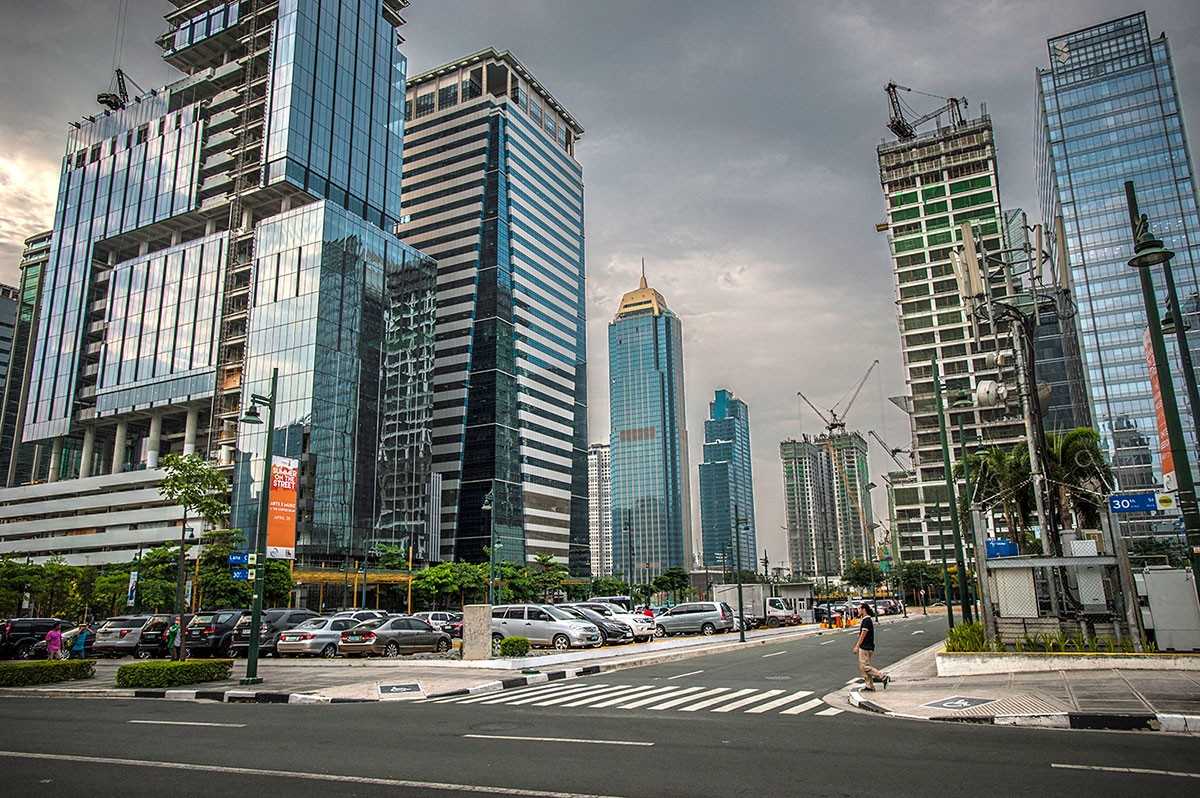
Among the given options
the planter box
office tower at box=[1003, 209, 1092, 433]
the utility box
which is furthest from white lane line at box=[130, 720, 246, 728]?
office tower at box=[1003, 209, 1092, 433]

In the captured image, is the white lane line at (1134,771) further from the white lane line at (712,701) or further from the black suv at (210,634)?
the black suv at (210,634)

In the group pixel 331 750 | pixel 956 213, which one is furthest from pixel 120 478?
pixel 956 213

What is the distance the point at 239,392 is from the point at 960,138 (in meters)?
115

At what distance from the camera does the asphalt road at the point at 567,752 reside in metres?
7.86

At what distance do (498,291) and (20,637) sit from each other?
10555 cm

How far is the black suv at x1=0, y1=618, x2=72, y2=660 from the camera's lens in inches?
1273

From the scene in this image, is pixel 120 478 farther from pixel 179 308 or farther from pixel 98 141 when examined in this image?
pixel 98 141

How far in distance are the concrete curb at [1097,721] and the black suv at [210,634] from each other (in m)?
27.7

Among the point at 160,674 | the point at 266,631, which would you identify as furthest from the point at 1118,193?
the point at 160,674

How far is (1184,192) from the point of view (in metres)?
114

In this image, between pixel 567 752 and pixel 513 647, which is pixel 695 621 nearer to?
pixel 513 647

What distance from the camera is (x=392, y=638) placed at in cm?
3025

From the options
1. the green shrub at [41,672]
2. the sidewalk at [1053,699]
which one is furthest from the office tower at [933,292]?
the green shrub at [41,672]

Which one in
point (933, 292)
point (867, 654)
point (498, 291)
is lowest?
point (867, 654)
